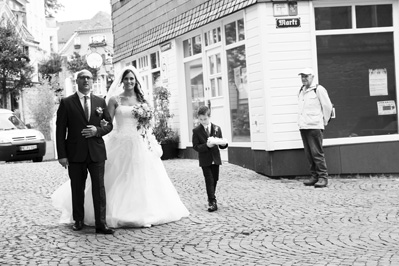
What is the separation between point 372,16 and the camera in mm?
13305

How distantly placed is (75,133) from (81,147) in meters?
0.18

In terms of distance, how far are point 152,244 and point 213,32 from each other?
9.51 m

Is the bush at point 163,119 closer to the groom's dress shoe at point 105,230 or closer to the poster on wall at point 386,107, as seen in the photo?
the poster on wall at point 386,107

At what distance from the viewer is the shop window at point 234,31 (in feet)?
47.7

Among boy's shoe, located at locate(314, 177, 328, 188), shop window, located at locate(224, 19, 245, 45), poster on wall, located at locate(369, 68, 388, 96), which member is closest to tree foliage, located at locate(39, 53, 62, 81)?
Result: shop window, located at locate(224, 19, 245, 45)

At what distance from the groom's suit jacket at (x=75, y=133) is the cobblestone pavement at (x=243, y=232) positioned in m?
0.92

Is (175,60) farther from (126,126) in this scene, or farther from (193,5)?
(126,126)

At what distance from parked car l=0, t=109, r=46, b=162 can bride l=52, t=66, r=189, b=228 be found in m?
13.9

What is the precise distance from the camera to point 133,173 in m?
8.95

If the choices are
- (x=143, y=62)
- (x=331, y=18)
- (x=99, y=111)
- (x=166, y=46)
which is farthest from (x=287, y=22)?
(x=143, y=62)

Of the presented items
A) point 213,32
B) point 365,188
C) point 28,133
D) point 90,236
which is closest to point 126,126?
point 90,236

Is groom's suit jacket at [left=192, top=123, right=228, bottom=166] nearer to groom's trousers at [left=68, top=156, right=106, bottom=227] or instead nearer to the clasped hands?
→ groom's trousers at [left=68, top=156, right=106, bottom=227]

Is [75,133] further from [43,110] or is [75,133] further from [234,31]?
[43,110]

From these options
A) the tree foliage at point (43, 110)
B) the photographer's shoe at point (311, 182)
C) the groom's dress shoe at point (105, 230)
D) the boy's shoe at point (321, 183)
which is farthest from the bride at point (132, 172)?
the tree foliage at point (43, 110)
